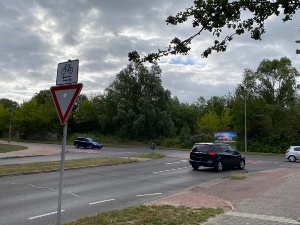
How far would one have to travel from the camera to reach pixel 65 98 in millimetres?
6223

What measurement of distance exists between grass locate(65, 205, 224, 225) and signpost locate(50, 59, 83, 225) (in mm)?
1570

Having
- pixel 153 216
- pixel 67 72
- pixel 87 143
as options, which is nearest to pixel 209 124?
pixel 87 143

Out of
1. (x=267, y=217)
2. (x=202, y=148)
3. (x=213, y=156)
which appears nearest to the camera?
(x=267, y=217)

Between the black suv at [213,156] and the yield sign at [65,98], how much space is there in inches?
605

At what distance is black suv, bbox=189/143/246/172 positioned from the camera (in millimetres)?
20641

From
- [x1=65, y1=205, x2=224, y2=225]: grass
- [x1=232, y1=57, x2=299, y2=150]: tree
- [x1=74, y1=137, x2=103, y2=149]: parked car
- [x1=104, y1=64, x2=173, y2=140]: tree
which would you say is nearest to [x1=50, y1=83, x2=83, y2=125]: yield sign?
[x1=65, y1=205, x2=224, y2=225]: grass

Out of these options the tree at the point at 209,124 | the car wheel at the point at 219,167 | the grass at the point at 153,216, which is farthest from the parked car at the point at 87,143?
the grass at the point at 153,216

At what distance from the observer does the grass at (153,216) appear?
24.2 feet

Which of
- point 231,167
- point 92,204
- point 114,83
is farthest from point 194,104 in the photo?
point 92,204

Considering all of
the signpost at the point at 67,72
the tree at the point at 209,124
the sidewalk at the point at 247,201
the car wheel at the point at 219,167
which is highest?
the tree at the point at 209,124

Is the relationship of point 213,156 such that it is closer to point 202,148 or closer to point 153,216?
point 202,148

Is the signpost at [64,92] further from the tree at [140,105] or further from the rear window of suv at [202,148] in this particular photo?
the tree at [140,105]

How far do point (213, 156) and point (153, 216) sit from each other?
13.1m

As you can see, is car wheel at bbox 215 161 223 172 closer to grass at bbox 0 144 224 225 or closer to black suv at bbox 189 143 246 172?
black suv at bbox 189 143 246 172
